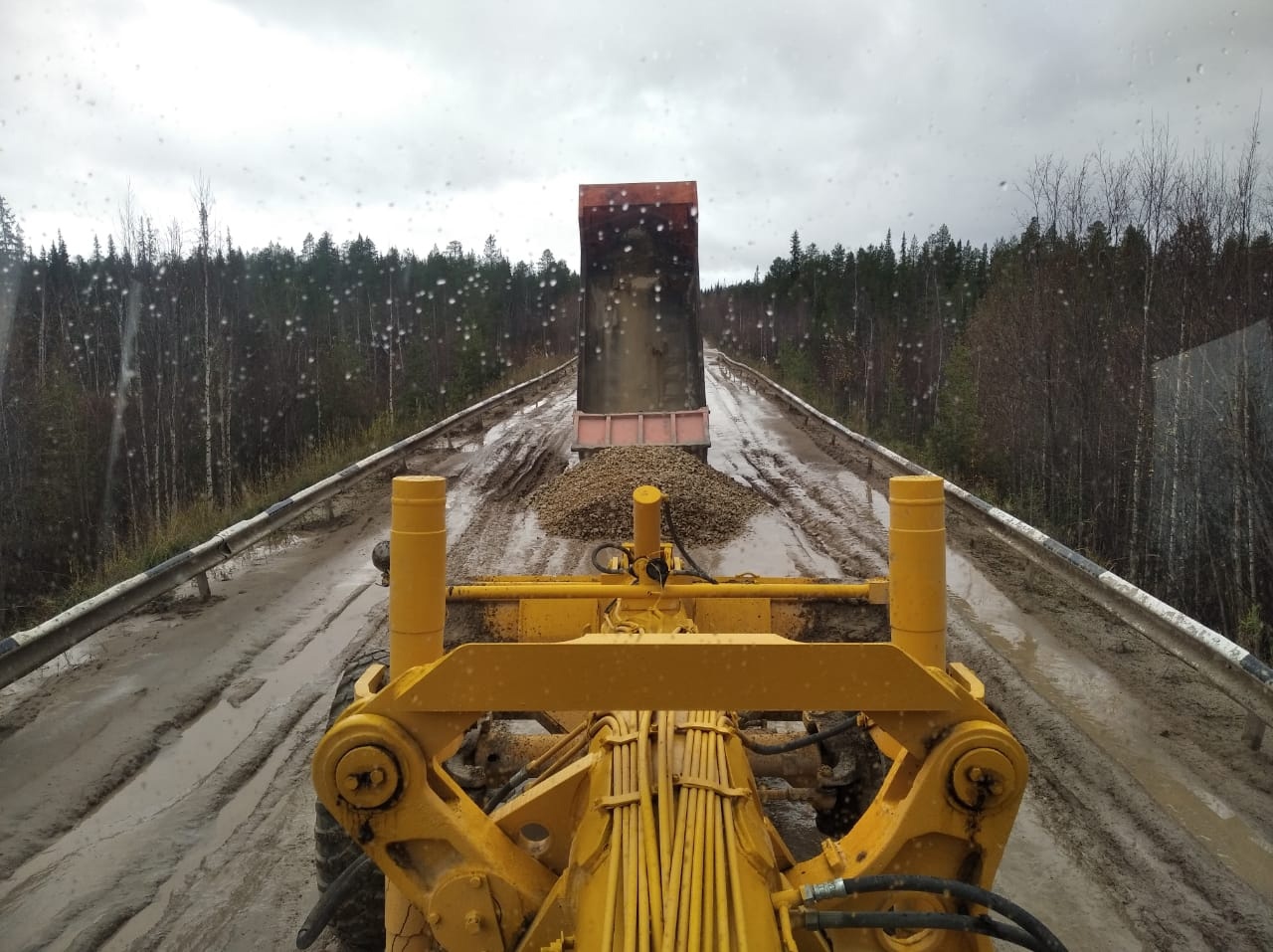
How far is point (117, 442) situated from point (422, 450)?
7236 millimetres

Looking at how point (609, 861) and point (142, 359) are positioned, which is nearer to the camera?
point (609, 861)

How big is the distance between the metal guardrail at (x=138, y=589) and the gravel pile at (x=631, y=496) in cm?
256

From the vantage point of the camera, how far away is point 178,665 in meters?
5.82

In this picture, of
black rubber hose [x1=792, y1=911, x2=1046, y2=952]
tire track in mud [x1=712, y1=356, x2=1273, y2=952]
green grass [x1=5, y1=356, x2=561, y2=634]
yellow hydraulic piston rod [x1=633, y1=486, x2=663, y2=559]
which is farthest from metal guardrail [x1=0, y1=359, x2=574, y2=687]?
tire track in mud [x1=712, y1=356, x2=1273, y2=952]

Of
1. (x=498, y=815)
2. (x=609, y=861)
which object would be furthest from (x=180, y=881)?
(x=609, y=861)

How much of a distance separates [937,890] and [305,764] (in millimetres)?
3537

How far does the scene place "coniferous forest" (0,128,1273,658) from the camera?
30.7 feet

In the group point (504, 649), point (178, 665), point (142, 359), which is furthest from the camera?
point (142, 359)

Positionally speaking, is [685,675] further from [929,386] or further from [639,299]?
[929,386]

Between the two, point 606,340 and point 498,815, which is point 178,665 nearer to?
point 498,815

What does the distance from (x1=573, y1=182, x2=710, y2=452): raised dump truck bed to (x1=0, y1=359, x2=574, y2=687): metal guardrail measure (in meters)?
4.98


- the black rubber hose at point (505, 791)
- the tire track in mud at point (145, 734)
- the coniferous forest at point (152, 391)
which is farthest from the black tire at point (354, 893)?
the coniferous forest at point (152, 391)

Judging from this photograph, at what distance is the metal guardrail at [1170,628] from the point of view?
4.02 m

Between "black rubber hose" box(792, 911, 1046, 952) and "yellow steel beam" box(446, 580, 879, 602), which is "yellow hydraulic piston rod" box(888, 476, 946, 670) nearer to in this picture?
"black rubber hose" box(792, 911, 1046, 952)
